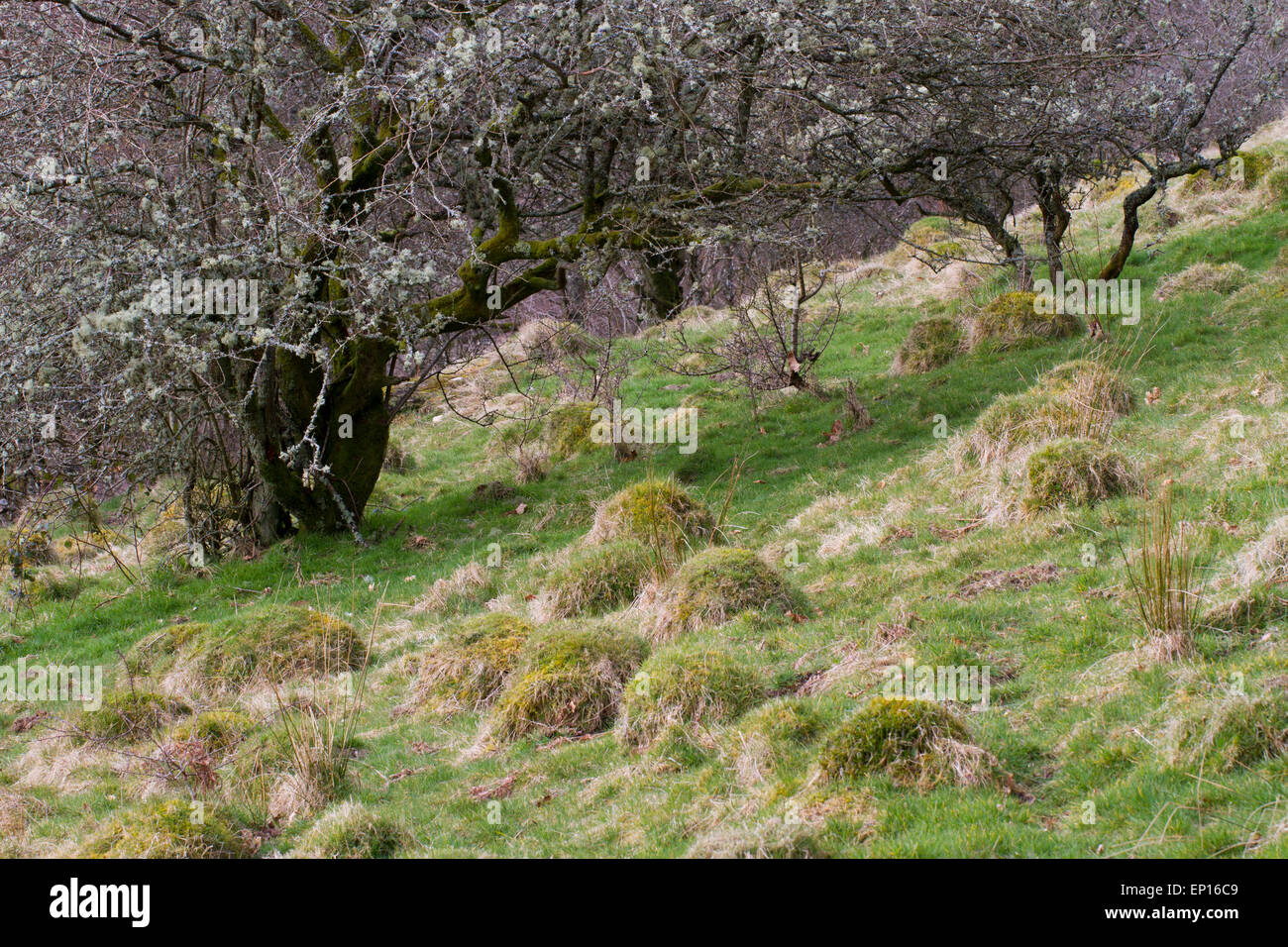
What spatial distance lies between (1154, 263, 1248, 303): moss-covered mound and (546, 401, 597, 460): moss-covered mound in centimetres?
848

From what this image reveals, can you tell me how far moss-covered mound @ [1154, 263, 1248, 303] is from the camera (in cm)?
1531

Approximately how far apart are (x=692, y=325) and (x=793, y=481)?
31.9 ft

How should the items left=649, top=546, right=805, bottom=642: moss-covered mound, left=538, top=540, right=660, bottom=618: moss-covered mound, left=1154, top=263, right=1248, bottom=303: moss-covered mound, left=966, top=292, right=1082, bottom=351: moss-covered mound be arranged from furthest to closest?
left=966, top=292, right=1082, bottom=351: moss-covered mound
left=1154, top=263, right=1248, bottom=303: moss-covered mound
left=538, top=540, right=660, bottom=618: moss-covered mound
left=649, top=546, right=805, bottom=642: moss-covered mound

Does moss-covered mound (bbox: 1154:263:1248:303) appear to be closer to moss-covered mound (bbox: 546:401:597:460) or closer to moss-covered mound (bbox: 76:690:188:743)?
moss-covered mound (bbox: 546:401:597:460)

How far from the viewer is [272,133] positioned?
1343 centimetres

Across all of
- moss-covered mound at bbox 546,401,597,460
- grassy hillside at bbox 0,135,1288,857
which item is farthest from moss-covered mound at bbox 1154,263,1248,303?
moss-covered mound at bbox 546,401,597,460

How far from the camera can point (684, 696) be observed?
6.79 m

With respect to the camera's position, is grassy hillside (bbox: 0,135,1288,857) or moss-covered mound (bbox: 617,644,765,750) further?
moss-covered mound (bbox: 617,644,765,750)

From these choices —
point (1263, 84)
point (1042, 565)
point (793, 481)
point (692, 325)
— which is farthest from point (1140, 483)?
point (692, 325)

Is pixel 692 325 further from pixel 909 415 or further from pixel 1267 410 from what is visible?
→ pixel 1267 410

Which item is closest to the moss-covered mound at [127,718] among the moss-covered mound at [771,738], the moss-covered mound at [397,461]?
the moss-covered mound at [771,738]

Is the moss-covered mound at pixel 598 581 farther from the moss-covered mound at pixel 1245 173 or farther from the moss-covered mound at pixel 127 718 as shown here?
the moss-covered mound at pixel 1245 173

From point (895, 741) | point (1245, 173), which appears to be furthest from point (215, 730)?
point (1245, 173)

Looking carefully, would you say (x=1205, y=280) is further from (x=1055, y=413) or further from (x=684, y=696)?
(x=684, y=696)
